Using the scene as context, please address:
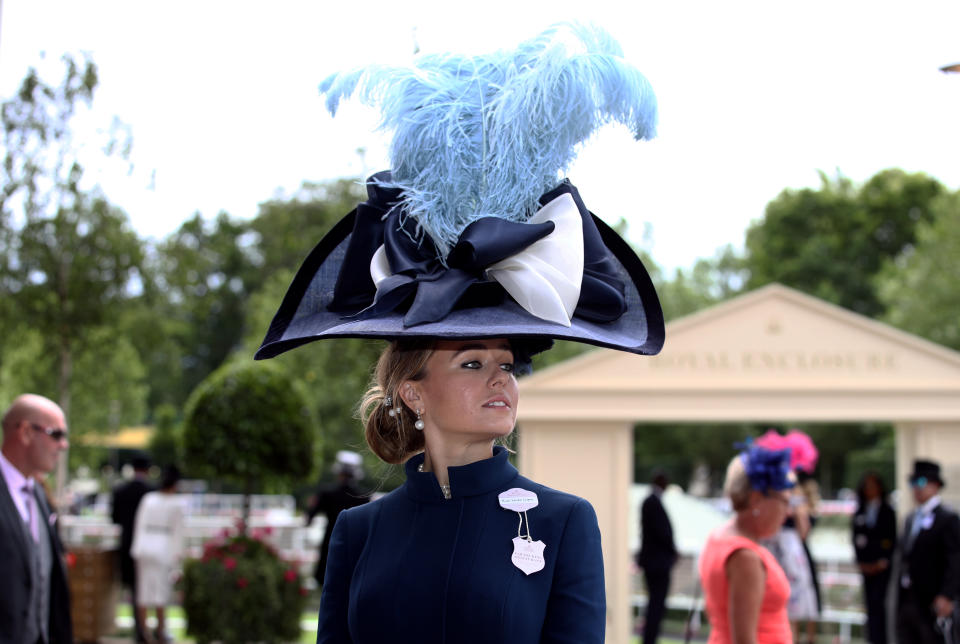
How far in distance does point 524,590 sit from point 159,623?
8.51 meters

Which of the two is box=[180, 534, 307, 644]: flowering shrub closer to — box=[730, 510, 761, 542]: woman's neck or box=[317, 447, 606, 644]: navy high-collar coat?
box=[730, 510, 761, 542]: woman's neck

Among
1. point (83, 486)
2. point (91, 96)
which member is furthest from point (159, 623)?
point (83, 486)

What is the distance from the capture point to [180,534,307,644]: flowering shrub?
823cm

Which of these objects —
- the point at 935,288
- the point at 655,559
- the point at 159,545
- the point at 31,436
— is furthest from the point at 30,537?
the point at 935,288

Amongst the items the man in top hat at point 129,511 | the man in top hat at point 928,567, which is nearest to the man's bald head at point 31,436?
the man in top hat at point 129,511

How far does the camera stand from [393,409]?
2086mm

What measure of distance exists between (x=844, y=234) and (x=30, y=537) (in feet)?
103

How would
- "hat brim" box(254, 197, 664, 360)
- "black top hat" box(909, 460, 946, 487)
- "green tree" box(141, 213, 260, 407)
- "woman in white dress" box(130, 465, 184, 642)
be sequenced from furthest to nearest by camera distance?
"green tree" box(141, 213, 260, 407) → "woman in white dress" box(130, 465, 184, 642) → "black top hat" box(909, 460, 946, 487) → "hat brim" box(254, 197, 664, 360)

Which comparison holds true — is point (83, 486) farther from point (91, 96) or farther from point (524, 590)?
point (524, 590)

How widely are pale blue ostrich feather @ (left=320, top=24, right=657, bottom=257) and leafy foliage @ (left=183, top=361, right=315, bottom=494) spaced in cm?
743

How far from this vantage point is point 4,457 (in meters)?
4.46

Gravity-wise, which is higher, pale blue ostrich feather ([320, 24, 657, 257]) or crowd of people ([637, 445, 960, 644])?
pale blue ostrich feather ([320, 24, 657, 257])

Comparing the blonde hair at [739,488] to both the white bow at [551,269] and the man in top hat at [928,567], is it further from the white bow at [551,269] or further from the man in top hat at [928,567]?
the man in top hat at [928,567]

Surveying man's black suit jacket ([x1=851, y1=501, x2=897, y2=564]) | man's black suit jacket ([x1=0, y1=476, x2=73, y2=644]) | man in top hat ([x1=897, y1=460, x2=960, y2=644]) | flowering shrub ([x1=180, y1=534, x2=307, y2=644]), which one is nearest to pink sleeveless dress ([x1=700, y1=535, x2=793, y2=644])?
man's black suit jacket ([x1=0, y1=476, x2=73, y2=644])
